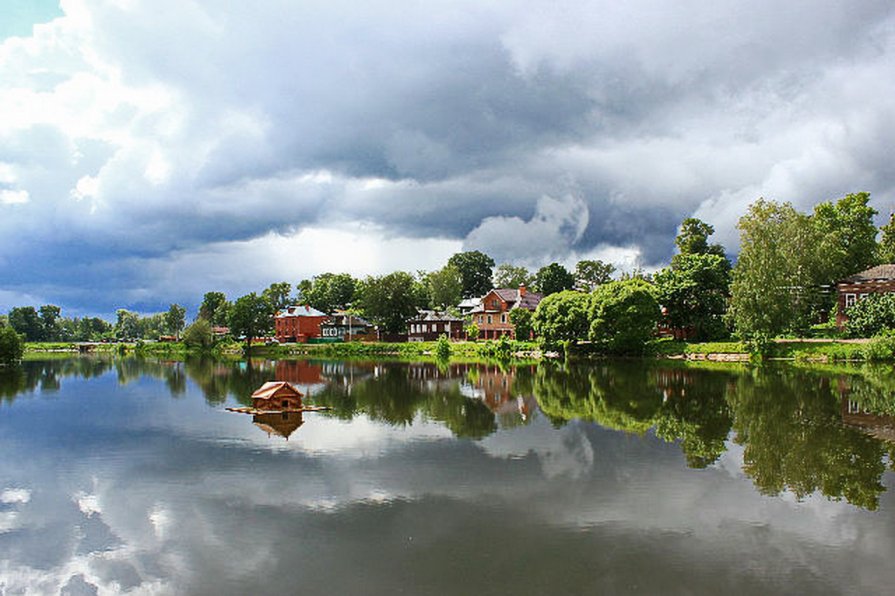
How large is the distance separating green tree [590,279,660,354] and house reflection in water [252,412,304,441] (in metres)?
41.4

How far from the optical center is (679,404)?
29.2 m

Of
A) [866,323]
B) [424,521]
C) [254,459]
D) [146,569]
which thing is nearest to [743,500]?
[424,521]

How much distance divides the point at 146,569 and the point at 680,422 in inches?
770

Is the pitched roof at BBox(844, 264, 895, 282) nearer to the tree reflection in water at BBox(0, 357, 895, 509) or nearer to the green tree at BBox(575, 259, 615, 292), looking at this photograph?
the tree reflection in water at BBox(0, 357, 895, 509)

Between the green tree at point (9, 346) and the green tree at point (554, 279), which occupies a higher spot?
the green tree at point (554, 279)

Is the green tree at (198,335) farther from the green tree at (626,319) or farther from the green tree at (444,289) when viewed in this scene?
the green tree at (626,319)

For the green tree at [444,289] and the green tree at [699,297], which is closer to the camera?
the green tree at [699,297]

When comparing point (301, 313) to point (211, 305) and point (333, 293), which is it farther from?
point (211, 305)

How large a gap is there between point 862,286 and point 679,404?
141 feet

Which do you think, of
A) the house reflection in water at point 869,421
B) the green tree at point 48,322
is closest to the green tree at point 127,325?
the green tree at point 48,322

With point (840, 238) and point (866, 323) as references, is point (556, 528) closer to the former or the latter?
point (866, 323)

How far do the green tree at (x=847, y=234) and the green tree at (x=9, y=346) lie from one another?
8750cm

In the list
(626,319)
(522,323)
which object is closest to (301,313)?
(522,323)

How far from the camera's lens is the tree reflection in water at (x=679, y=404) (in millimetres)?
17625
